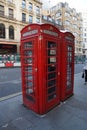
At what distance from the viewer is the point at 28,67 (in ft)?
13.5

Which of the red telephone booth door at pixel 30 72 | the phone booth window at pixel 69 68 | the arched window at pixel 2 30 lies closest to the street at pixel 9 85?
the red telephone booth door at pixel 30 72

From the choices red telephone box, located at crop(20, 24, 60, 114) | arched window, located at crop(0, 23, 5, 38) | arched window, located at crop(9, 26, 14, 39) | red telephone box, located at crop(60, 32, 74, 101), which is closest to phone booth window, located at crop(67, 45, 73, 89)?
red telephone box, located at crop(60, 32, 74, 101)

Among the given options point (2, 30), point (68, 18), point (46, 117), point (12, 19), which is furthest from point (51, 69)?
point (68, 18)

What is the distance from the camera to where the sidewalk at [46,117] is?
3109 mm

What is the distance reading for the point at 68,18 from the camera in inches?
1636

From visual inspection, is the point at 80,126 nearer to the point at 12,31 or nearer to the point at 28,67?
the point at 28,67

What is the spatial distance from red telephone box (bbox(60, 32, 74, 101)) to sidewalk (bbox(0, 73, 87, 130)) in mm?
472

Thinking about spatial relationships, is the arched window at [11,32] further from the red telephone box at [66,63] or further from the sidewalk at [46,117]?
the sidewalk at [46,117]

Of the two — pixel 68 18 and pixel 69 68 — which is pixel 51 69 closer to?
pixel 69 68

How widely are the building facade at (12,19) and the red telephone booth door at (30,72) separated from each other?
2007 centimetres

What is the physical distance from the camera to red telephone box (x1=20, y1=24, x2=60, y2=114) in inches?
137

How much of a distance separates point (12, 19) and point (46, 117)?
23.7m

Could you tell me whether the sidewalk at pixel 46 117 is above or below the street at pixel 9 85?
below

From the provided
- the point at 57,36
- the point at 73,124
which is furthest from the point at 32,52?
the point at 73,124
